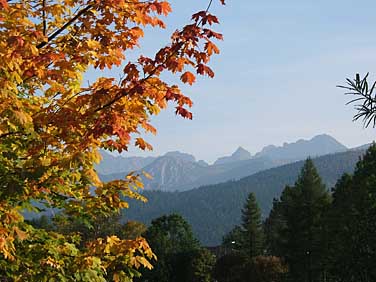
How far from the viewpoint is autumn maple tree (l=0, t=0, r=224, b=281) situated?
5.50 meters

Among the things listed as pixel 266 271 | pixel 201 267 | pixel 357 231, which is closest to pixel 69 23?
pixel 357 231

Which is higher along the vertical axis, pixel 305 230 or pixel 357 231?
pixel 357 231

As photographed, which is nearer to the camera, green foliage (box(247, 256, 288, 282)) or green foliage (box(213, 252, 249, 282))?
green foliage (box(247, 256, 288, 282))

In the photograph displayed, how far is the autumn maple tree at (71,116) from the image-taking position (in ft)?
18.0

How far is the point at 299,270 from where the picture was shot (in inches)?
2202

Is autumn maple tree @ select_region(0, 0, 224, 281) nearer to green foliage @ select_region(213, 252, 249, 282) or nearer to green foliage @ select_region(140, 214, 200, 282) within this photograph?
green foliage @ select_region(213, 252, 249, 282)

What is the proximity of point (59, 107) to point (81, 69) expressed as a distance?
94 cm

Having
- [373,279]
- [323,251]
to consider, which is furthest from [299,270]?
[373,279]

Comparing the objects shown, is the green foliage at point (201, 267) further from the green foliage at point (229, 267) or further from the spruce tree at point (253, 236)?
the spruce tree at point (253, 236)

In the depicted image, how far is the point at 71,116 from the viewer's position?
18.8 ft

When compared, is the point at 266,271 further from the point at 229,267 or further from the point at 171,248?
the point at 171,248

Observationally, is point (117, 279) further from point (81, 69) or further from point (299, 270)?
point (299, 270)

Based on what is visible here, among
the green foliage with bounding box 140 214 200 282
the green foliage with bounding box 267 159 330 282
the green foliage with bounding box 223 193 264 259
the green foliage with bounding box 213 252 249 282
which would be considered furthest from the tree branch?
the green foliage with bounding box 223 193 264 259

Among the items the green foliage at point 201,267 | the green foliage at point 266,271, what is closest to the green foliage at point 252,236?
the green foliage at point 201,267
